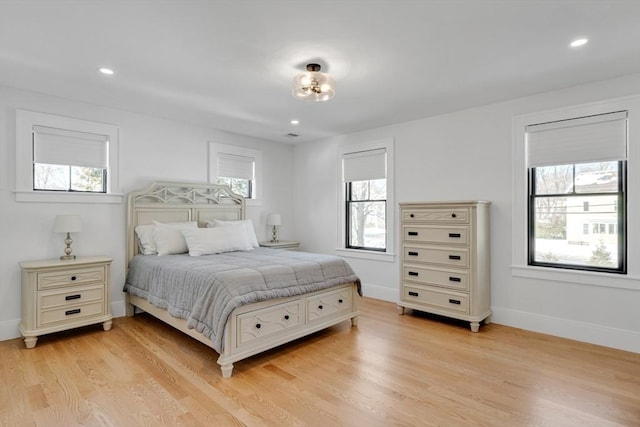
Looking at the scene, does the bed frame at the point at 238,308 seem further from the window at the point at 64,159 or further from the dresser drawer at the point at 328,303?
the window at the point at 64,159

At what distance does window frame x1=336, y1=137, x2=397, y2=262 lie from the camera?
4.72 metres

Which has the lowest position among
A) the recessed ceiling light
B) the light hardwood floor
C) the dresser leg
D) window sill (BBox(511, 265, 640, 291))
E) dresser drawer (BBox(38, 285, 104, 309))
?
the light hardwood floor

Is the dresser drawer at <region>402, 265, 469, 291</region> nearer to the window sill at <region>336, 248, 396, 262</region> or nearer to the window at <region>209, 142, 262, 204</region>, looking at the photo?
the window sill at <region>336, 248, 396, 262</region>

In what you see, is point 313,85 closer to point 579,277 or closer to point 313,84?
point 313,84

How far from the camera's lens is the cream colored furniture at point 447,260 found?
3588 millimetres

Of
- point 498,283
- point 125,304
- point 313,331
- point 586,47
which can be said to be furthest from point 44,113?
point 498,283

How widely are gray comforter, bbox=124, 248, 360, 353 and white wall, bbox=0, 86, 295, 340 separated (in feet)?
1.66

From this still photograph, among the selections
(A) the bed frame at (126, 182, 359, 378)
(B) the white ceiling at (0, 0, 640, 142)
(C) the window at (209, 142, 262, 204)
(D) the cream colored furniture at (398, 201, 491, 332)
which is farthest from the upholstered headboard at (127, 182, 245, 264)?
(D) the cream colored furniture at (398, 201, 491, 332)

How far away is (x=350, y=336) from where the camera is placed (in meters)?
3.43

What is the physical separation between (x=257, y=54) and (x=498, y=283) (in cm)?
344

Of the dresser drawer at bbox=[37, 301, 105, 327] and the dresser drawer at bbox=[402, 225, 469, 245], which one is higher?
the dresser drawer at bbox=[402, 225, 469, 245]

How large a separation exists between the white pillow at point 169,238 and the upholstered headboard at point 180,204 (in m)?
0.24

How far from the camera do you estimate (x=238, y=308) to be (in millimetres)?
2637

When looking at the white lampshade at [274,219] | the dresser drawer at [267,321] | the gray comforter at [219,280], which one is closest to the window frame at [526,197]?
the gray comforter at [219,280]
